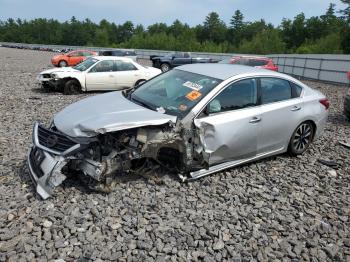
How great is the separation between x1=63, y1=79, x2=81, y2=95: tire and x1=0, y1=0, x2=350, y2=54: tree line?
171 feet

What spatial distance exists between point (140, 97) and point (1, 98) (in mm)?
7013

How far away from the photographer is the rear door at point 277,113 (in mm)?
5289

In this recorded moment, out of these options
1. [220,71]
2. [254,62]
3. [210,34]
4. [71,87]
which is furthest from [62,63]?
[210,34]

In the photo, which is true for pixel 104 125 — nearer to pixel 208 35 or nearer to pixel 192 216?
pixel 192 216

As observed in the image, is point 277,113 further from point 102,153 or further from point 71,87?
point 71,87

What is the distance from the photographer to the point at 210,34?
100875 mm

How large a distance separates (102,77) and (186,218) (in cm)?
937

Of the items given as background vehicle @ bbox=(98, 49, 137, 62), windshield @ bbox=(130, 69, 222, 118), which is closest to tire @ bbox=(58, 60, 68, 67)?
background vehicle @ bbox=(98, 49, 137, 62)

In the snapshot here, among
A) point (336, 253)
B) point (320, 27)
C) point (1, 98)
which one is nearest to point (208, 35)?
point (320, 27)

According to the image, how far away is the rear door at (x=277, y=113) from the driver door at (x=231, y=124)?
16 cm

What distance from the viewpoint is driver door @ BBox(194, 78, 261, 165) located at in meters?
4.64

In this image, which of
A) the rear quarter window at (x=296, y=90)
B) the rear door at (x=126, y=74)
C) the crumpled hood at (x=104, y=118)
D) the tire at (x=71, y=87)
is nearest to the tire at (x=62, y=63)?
the rear door at (x=126, y=74)

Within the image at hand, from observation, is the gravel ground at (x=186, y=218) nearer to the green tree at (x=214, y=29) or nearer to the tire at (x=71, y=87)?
the tire at (x=71, y=87)

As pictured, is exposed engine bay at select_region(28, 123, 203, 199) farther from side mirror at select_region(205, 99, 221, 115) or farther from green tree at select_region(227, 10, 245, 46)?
green tree at select_region(227, 10, 245, 46)
